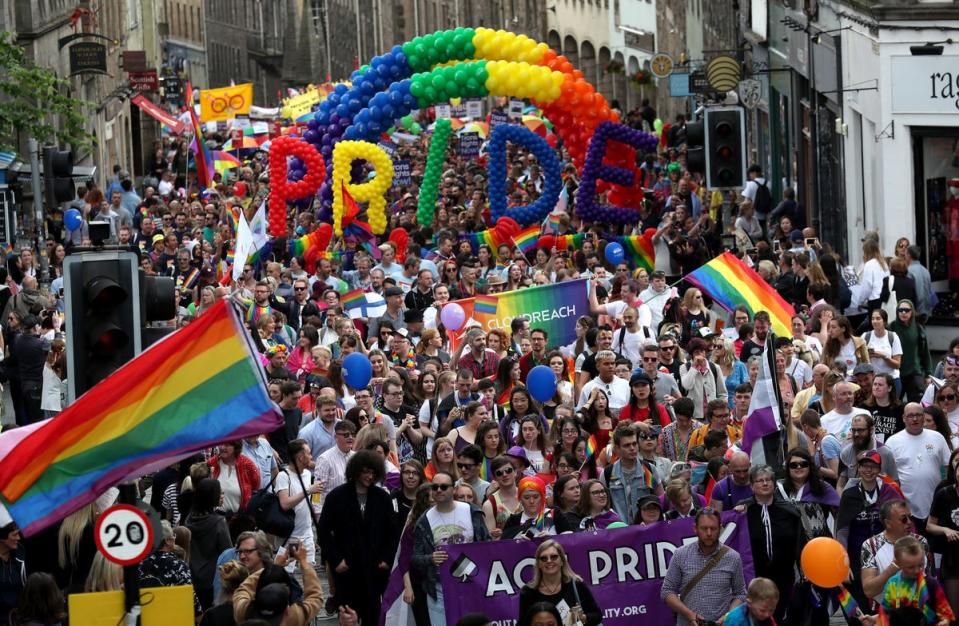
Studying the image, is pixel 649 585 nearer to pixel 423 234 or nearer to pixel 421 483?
pixel 421 483

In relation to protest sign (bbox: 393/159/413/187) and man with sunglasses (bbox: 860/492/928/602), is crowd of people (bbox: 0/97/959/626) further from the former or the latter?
protest sign (bbox: 393/159/413/187)

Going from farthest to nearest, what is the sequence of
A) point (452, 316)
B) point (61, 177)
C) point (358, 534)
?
point (61, 177), point (452, 316), point (358, 534)

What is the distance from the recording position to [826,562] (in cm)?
1132

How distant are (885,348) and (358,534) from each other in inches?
258

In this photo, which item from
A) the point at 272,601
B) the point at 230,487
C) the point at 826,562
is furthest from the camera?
the point at 230,487

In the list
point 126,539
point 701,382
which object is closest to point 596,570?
point 126,539

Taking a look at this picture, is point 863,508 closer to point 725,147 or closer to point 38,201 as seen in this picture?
point 725,147

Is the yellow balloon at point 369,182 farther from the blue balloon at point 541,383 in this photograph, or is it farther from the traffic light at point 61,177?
the blue balloon at point 541,383

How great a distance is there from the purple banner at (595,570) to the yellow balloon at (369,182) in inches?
779

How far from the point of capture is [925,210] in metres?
26.3

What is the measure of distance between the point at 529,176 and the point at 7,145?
10.2m

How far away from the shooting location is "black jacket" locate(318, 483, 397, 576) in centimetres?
1320

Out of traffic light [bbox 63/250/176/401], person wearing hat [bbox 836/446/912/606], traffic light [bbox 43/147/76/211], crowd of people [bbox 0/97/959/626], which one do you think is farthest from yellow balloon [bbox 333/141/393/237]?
traffic light [bbox 63/250/176/401]

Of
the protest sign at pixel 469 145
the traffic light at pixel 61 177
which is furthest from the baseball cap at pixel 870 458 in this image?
the protest sign at pixel 469 145
